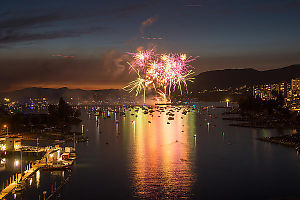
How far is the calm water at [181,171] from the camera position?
22.3 metres

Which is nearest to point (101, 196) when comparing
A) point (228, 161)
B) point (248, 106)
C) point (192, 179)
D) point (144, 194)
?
point (144, 194)

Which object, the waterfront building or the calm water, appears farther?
the waterfront building

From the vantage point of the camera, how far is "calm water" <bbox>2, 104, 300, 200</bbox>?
73.0 ft

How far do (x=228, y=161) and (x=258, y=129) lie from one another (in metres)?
26.5

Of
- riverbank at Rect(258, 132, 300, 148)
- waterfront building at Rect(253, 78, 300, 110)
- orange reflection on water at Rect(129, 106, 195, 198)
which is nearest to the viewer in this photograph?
orange reflection on water at Rect(129, 106, 195, 198)

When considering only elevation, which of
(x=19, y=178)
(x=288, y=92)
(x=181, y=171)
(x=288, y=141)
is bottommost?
(x=181, y=171)

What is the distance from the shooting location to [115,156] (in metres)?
34.4

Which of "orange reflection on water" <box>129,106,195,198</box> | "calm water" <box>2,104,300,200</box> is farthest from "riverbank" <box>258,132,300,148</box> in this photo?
"orange reflection on water" <box>129,106,195,198</box>

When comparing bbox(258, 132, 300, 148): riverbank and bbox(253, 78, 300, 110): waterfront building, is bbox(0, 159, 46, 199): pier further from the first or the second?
bbox(253, 78, 300, 110): waterfront building

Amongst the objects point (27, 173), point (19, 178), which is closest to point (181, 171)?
point (27, 173)

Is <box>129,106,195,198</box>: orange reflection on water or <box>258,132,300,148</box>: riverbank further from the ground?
<box>258,132,300,148</box>: riverbank

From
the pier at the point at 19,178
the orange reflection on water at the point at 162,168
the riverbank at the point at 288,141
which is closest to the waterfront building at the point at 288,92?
the riverbank at the point at 288,141

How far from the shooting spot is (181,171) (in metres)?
27.3

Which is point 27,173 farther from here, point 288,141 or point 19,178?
point 288,141
